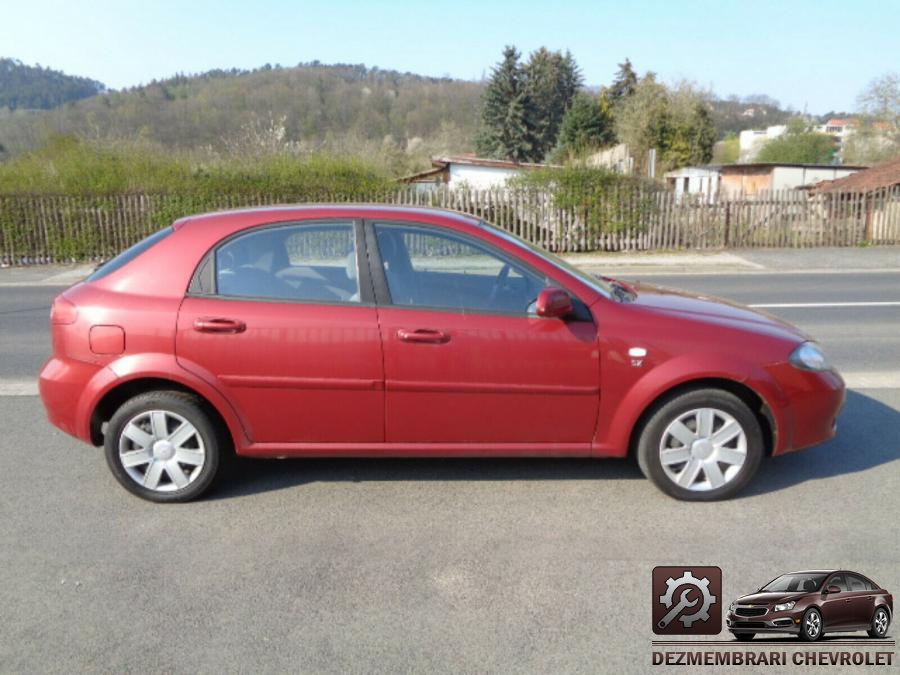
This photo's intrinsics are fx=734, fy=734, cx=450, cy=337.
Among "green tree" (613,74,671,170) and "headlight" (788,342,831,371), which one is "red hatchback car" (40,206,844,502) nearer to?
"headlight" (788,342,831,371)

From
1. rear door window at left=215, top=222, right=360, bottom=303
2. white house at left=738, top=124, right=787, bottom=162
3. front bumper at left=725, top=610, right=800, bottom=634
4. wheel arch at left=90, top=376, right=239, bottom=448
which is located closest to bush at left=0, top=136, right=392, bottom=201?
rear door window at left=215, top=222, right=360, bottom=303

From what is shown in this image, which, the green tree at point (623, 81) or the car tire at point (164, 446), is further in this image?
the green tree at point (623, 81)

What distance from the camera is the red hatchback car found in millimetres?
3990

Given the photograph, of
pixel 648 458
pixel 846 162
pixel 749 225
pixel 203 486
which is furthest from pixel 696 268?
pixel 846 162

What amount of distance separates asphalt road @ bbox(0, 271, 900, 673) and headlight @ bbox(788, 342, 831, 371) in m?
0.72

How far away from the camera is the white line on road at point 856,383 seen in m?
6.33

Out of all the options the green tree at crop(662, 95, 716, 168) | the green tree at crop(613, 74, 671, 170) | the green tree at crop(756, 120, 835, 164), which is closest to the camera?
the green tree at crop(613, 74, 671, 170)

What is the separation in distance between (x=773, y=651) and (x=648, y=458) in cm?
133

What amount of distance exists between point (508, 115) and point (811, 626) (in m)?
58.4

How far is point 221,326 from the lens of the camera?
402 centimetres

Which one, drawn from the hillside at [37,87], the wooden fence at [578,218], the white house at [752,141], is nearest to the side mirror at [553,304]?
the wooden fence at [578,218]

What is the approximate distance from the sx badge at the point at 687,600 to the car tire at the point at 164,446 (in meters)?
2.47

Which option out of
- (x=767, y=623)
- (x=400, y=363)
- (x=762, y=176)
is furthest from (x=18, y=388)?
(x=762, y=176)

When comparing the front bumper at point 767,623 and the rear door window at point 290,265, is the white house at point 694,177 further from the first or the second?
the front bumper at point 767,623
